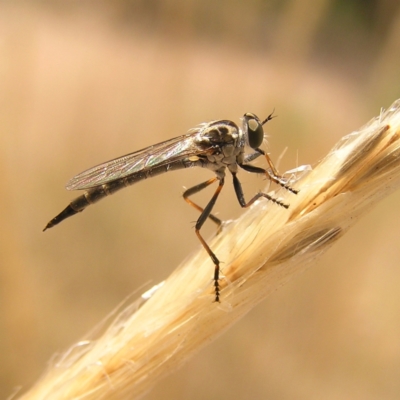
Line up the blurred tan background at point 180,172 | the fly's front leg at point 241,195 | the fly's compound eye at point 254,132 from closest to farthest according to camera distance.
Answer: the fly's front leg at point 241,195 → the fly's compound eye at point 254,132 → the blurred tan background at point 180,172

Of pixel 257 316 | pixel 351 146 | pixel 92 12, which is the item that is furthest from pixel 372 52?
pixel 351 146

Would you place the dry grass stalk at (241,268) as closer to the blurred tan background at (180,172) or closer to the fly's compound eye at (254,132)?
the fly's compound eye at (254,132)

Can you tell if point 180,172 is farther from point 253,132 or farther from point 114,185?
point 253,132

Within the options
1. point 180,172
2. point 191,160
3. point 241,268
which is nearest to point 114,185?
Result: point 191,160

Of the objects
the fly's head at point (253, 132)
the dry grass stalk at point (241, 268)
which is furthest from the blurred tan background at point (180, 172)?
the dry grass stalk at point (241, 268)

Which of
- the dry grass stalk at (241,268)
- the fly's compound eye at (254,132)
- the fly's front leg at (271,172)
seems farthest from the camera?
the fly's compound eye at (254,132)

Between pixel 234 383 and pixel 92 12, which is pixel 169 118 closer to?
pixel 92 12

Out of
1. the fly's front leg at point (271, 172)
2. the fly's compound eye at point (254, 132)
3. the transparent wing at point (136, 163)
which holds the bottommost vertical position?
the fly's front leg at point (271, 172)
